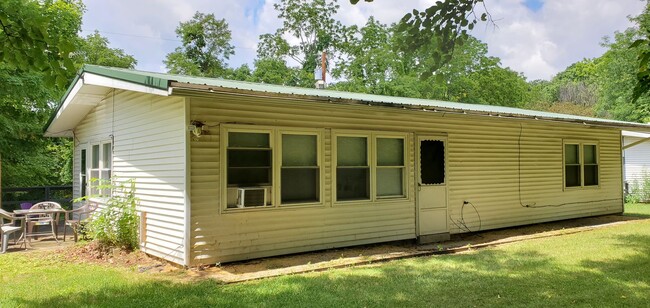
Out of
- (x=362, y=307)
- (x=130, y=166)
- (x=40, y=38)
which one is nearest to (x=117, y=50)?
(x=130, y=166)

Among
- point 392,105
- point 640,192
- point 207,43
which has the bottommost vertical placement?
point 640,192

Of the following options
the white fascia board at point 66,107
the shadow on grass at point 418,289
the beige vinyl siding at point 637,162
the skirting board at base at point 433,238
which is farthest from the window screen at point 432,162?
the beige vinyl siding at point 637,162

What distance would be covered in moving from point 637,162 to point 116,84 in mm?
20615

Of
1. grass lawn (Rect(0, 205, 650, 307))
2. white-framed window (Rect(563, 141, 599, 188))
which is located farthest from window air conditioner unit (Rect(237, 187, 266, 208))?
white-framed window (Rect(563, 141, 599, 188))

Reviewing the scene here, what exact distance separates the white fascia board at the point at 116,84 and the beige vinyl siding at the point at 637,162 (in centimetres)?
1953

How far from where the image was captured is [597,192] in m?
11.9

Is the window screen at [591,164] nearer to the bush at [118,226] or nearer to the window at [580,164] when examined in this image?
the window at [580,164]

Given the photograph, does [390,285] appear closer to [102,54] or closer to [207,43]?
[102,54]

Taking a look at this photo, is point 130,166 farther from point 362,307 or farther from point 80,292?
point 362,307

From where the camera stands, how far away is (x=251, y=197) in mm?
6520

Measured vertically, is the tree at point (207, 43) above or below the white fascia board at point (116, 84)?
above

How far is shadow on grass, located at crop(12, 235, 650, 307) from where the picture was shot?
453 cm

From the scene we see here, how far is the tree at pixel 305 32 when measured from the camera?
30420 mm

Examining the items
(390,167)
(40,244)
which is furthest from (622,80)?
(40,244)
